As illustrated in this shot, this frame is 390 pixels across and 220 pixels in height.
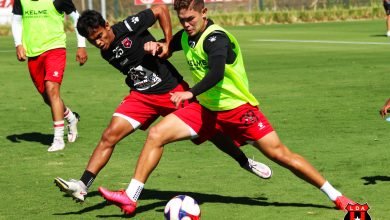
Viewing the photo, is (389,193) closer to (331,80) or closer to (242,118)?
(242,118)

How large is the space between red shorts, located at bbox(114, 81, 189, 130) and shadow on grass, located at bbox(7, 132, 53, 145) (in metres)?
4.12

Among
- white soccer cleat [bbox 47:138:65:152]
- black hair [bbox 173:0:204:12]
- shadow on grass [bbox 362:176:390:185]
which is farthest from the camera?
white soccer cleat [bbox 47:138:65:152]

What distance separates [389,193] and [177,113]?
7.33 feet

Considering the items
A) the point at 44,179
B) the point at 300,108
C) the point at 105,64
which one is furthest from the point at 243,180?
the point at 105,64

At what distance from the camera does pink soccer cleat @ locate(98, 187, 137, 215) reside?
8.47 meters

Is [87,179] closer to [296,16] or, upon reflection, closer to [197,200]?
[197,200]

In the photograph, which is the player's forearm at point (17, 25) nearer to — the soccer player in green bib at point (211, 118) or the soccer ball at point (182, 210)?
the soccer player in green bib at point (211, 118)

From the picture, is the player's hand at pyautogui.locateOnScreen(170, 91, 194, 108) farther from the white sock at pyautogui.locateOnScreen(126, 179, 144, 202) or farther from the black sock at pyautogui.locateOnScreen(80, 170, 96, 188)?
the black sock at pyautogui.locateOnScreen(80, 170, 96, 188)

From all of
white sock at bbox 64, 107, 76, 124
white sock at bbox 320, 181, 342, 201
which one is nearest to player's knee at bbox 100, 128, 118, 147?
white sock at bbox 320, 181, 342, 201

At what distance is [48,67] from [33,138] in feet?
4.92

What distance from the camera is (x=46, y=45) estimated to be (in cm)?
1303

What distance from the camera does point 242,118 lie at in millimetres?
8734

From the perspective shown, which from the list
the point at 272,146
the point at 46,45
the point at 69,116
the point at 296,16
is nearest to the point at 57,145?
the point at 69,116

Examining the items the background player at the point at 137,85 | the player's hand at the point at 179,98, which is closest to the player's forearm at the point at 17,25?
the background player at the point at 137,85
